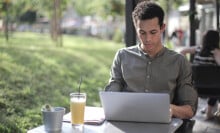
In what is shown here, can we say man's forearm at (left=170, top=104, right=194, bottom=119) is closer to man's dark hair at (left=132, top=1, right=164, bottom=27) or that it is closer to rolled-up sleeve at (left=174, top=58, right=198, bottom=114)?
rolled-up sleeve at (left=174, top=58, right=198, bottom=114)

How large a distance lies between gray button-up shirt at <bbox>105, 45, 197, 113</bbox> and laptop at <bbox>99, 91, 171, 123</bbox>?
0.42 metres

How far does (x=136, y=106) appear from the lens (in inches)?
88.8

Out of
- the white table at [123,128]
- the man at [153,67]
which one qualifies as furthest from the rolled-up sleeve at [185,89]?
the white table at [123,128]

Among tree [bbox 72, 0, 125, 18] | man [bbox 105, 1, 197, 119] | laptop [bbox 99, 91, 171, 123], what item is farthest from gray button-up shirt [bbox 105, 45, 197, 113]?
tree [bbox 72, 0, 125, 18]

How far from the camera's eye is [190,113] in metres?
2.58

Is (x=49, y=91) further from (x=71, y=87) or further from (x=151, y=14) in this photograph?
(x=151, y=14)

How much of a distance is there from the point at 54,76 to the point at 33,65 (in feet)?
1.97

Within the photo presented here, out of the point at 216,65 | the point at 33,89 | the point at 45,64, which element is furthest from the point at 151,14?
the point at 45,64

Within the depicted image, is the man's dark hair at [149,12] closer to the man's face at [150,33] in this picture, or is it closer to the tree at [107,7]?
the man's face at [150,33]

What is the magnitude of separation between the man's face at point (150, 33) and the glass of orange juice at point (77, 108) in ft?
1.89

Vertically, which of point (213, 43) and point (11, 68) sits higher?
point (213, 43)

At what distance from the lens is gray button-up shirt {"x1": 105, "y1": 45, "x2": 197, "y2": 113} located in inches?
106

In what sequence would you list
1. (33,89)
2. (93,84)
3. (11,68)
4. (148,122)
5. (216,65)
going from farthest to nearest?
(93,84) → (11,68) → (33,89) → (216,65) → (148,122)

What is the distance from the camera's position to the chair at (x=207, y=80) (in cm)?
548
